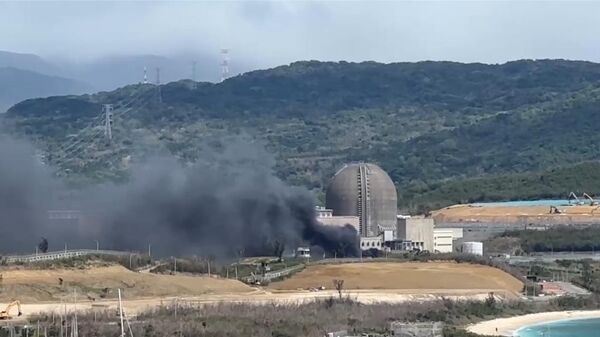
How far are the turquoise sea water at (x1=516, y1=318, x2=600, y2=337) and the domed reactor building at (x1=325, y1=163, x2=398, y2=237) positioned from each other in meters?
30.0

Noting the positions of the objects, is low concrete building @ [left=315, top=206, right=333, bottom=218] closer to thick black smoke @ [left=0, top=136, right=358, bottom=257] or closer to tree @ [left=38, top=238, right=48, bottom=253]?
thick black smoke @ [left=0, top=136, right=358, bottom=257]

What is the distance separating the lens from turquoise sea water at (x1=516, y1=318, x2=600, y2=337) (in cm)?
7738

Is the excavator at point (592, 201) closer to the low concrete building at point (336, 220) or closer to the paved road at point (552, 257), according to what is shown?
the paved road at point (552, 257)

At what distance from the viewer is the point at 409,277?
91938mm

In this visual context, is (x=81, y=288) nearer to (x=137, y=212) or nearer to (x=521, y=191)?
(x=137, y=212)

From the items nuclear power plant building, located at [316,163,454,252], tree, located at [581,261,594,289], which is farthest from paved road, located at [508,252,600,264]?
nuclear power plant building, located at [316,163,454,252]

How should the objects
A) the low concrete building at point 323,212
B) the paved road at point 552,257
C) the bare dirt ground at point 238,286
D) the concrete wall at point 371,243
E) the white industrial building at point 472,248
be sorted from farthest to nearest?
the paved road at point 552,257, the white industrial building at point 472,248, the low concrete building at point 323,212, the concrete wall at point 371,243, the bare dirt ground at point 238,286

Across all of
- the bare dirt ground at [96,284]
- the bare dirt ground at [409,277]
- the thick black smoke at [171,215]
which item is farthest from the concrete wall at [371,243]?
the bare dirt ground at [96,284]

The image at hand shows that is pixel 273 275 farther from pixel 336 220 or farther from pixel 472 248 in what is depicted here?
pixel 472 248

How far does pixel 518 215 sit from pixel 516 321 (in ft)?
211

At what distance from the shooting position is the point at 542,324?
8325 cm

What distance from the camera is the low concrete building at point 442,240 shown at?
11975cm

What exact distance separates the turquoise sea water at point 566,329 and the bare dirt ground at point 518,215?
52.8 metres

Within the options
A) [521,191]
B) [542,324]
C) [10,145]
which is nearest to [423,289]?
[542,324]
